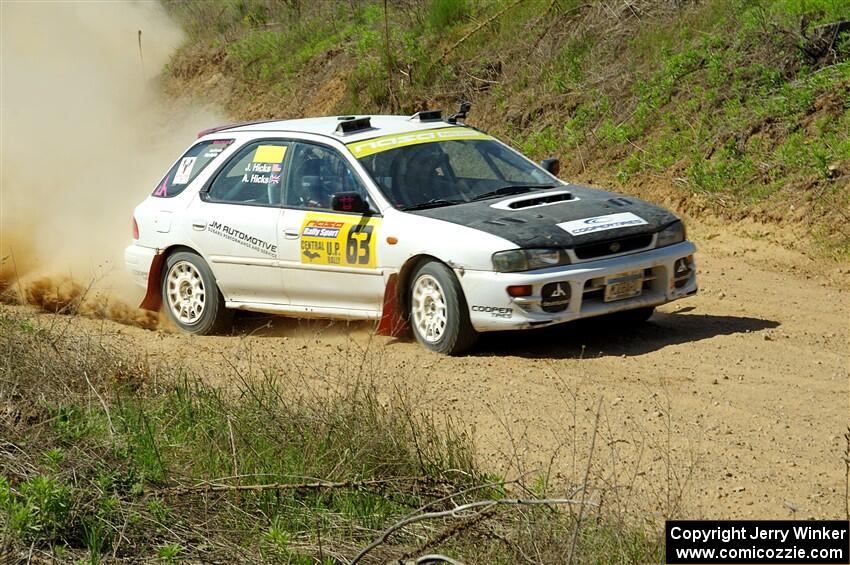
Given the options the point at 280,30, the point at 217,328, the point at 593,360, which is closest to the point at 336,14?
the point at 280,30

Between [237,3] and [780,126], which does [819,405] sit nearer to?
[780,126]

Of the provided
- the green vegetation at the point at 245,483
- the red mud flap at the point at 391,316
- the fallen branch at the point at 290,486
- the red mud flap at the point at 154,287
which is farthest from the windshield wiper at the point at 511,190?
the fallen branch at the point at 290,486

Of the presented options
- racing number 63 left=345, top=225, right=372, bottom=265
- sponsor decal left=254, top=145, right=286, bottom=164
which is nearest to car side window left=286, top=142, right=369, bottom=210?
sponsor decal left=254, top=145, right=286, bottom=164

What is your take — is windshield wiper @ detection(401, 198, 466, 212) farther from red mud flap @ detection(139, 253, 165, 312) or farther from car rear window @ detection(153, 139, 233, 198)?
red mud flap @ detection(139, 253, 165, 312)

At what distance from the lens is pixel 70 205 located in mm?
16547

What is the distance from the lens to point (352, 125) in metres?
10.1

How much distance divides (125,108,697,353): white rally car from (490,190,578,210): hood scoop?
13mm

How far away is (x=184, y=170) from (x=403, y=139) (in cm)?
210

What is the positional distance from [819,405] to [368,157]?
12.8 feet

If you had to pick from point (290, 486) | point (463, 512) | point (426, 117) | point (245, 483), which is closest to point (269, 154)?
point (426, 117)

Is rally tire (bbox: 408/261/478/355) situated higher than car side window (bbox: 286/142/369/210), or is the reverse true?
car side window (bbox: 286/142/369/210)

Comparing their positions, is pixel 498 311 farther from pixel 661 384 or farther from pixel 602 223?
pixel 661 384

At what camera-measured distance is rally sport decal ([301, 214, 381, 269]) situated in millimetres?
9461

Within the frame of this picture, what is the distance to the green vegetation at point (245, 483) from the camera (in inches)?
210
